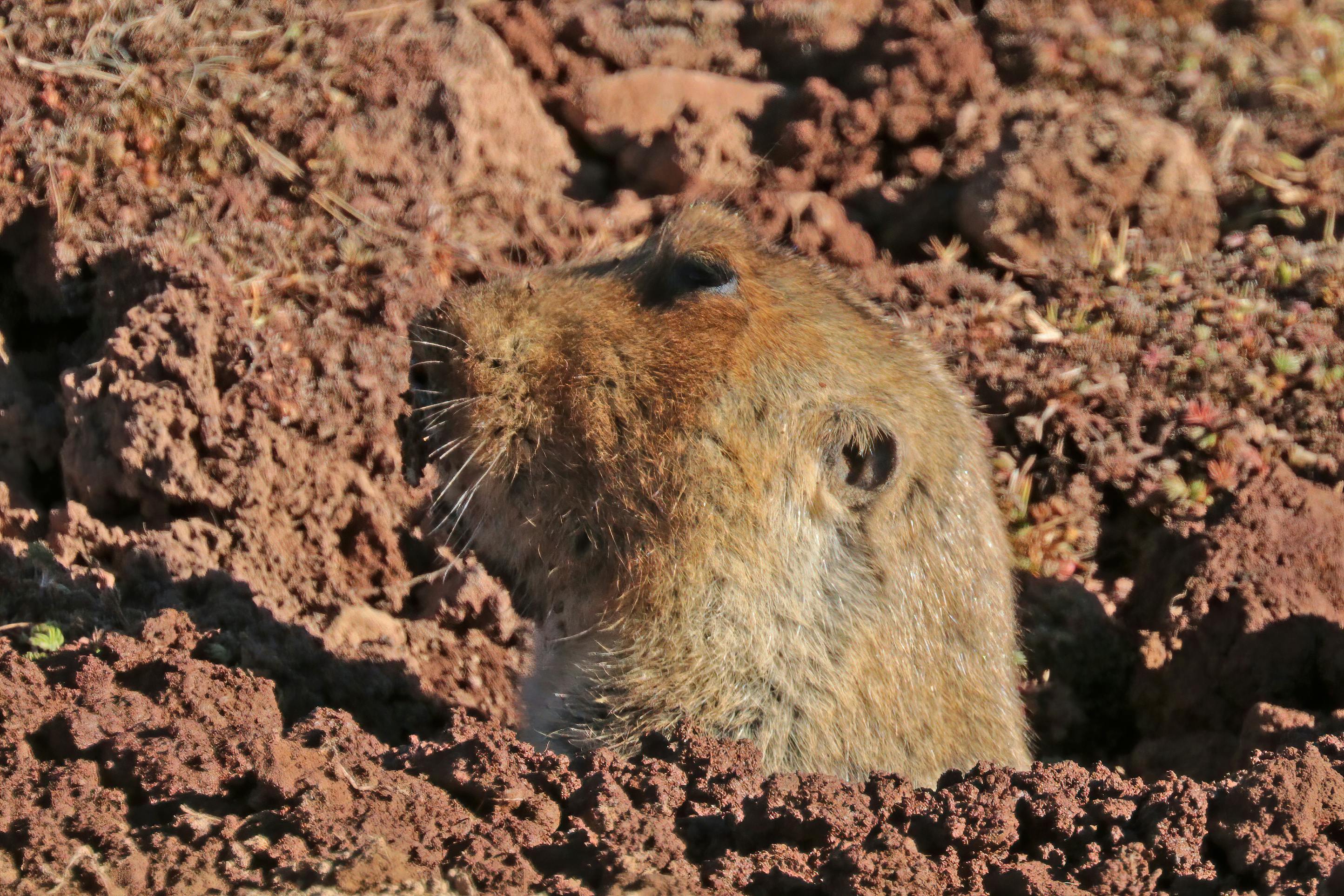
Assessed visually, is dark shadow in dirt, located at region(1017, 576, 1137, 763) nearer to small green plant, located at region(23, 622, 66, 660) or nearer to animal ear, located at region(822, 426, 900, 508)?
animal ear, located at region(822, 426, 900, 508)

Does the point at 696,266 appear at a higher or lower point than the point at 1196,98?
higher

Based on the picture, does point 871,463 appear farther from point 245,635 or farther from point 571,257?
point 571,257

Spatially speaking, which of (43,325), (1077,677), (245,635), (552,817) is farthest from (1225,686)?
(43,325)

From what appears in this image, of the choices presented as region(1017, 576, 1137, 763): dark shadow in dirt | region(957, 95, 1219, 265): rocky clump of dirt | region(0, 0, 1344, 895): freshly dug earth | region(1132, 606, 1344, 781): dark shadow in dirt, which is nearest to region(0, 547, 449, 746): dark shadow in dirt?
region(0, 0, 1344, 895): freshly dug earth

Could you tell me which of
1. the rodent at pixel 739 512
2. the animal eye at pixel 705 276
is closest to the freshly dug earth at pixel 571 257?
the rodent at pixel 739 512

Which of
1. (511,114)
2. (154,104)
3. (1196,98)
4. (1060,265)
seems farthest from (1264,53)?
(154,104)

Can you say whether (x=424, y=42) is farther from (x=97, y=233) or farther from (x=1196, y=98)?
(x=1196, y=98)
